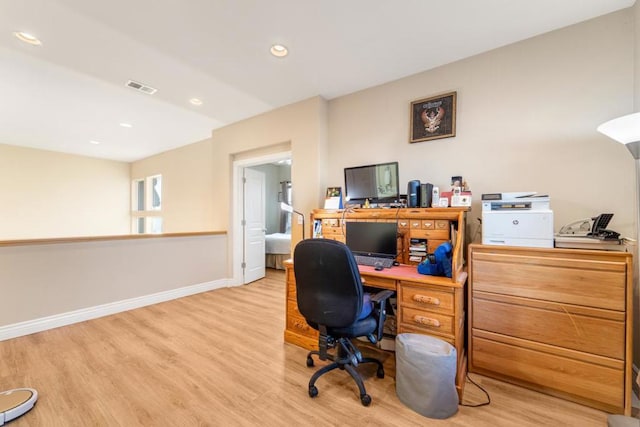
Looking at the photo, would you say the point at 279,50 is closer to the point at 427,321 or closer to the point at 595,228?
the point at 427,321

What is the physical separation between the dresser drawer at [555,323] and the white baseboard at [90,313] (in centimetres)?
382

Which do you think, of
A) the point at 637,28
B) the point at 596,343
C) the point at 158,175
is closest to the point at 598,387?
the point at 596,343

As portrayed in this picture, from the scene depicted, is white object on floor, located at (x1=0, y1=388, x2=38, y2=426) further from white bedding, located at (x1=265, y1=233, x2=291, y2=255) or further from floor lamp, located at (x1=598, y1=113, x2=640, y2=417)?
white bedding, located at (x1=265, y1=233, x2=291, y2=255)

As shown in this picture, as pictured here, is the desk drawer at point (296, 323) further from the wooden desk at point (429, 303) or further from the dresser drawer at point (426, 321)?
the dresser drawer at point (426, 321)

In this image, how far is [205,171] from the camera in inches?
212

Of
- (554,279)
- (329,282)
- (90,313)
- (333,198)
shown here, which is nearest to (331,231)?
(333,198)

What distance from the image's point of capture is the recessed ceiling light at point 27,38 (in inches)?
85.6

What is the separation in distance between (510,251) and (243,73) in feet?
9.78

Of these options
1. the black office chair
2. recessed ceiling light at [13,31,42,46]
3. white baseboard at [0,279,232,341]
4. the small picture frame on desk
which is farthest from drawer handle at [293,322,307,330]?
recessed ceiling light at [13,31,42,46]

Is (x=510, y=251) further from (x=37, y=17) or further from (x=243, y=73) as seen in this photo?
(x=37, y=17)

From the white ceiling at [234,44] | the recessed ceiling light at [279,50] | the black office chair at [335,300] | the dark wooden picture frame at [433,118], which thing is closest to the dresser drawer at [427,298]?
the black office chair at [335,300]

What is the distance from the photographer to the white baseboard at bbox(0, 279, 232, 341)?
103 inches

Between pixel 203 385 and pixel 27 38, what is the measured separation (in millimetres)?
3212

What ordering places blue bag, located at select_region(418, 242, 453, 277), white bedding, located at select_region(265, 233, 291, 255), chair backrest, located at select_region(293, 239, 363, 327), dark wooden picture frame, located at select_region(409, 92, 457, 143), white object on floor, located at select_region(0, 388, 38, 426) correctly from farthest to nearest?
1. white bedding, located at select_region(265, 233, 291, 255)
2. dark wooden picture frame, located at select_region(409, 92, 457, 143)
3. blue bag, located at select_region(418, 242, 453, 277)
4. chair backrest, located at select_region(293, 239, 363, 327)
5. white object on floor, located at select_region(0, 388, 38, 426)
